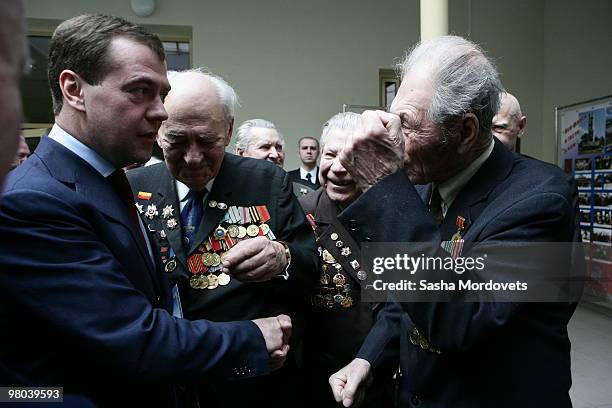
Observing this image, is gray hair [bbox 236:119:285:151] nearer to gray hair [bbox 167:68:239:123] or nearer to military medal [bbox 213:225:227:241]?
gray hair [bbox 167:68:239:123]

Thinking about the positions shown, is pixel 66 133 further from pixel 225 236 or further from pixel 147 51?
pixel 225 236

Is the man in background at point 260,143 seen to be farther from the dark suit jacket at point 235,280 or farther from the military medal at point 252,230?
the military medal at point 252,230

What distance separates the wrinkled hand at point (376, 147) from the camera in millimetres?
1151

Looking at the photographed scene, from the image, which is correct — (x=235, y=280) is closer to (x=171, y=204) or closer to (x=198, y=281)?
(x=198, y=281)

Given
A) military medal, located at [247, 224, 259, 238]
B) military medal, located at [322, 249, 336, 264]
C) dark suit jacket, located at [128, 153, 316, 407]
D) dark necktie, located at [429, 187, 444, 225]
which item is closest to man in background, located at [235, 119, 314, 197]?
military medal, located at [322, 249, 336, 264]

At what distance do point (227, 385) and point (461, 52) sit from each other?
48.3 inches

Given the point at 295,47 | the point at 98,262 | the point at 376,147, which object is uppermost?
the point at 295,47

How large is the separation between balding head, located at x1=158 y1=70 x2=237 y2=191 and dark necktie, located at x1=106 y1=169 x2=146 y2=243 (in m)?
0.39

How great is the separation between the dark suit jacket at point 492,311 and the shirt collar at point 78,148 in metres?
0.61

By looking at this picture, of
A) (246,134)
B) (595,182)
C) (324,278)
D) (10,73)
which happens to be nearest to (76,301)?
(10,73)

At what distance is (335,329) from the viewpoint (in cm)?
204

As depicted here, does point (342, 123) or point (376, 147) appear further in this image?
point (342, 123)

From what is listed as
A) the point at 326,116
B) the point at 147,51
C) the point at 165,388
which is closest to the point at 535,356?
the point at 165,388

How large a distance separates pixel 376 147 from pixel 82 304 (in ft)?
2.34
